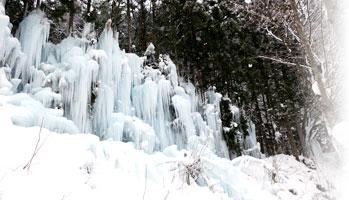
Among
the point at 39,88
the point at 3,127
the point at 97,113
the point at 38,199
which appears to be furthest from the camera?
the point at 97,113

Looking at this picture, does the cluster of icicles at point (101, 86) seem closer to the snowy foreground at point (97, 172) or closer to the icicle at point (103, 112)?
the icicle at point (103, 112)

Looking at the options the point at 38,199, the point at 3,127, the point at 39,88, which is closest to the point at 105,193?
the point at 38,199

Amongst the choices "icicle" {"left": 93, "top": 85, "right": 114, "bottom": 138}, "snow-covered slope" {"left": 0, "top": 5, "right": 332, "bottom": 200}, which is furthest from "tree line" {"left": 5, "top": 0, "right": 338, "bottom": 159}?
"icicle" {"left": 93, "top": 85, "right": 114, "bottom": 138}

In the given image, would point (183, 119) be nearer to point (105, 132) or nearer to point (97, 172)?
point (105, 132)

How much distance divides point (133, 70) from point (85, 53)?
1.45 meters

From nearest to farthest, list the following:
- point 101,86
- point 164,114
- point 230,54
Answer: point 101,86 → point 164,114 → point 230,54

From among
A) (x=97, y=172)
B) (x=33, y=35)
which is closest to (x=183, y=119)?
(x=33, y=35)

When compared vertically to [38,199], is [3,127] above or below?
above

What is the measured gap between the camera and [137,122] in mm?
8039

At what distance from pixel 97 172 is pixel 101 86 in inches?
130

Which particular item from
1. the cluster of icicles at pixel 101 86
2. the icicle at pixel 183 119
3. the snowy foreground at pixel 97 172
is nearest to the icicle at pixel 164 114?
the cluster of icicles at pixel 101 86

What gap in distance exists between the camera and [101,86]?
8109 mm

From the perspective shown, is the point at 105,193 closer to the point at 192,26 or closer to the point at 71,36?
the point at 71,36

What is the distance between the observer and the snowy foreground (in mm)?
4129
